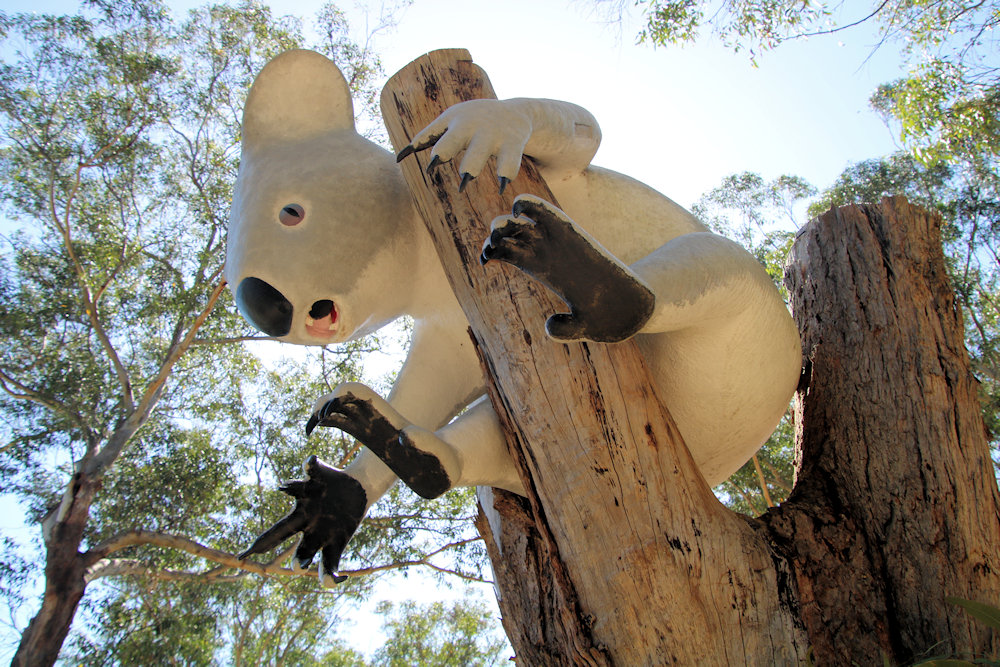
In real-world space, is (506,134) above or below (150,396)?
below

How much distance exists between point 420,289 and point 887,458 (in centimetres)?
155

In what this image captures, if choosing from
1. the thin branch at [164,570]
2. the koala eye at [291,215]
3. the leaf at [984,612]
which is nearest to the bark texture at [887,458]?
the leaf at [984,612]

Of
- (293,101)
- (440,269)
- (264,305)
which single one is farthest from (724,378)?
(293,101)

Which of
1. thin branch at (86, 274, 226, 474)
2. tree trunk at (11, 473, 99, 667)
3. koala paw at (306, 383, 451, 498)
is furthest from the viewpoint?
thin branch at (86, 274, 226, 474)

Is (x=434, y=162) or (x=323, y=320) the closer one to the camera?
(x=434, y=162)

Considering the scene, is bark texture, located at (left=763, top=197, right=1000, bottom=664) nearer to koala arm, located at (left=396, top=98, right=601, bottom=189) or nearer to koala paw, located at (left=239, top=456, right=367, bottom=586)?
koala arm, located at (left=396, top=98, right=601, bottom=189)

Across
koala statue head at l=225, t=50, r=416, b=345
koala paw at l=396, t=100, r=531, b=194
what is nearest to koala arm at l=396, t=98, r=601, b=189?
koala paw at l=396, t=100, r=531, b=194

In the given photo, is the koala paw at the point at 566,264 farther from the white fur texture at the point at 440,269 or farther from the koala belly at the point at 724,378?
the koala belly at the point at 724,378

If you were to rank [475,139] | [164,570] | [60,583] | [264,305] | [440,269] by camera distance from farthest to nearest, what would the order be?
[164,570]
[60,583]
[440,269]
[264,305]
[475,139]

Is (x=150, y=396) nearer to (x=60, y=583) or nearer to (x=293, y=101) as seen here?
(x=60, y=583)

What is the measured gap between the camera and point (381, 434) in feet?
5.89

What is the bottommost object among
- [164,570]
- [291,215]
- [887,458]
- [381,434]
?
[887,458]

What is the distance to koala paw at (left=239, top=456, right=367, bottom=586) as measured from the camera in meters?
2.07

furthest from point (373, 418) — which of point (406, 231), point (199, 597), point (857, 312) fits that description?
point (199, 597)
